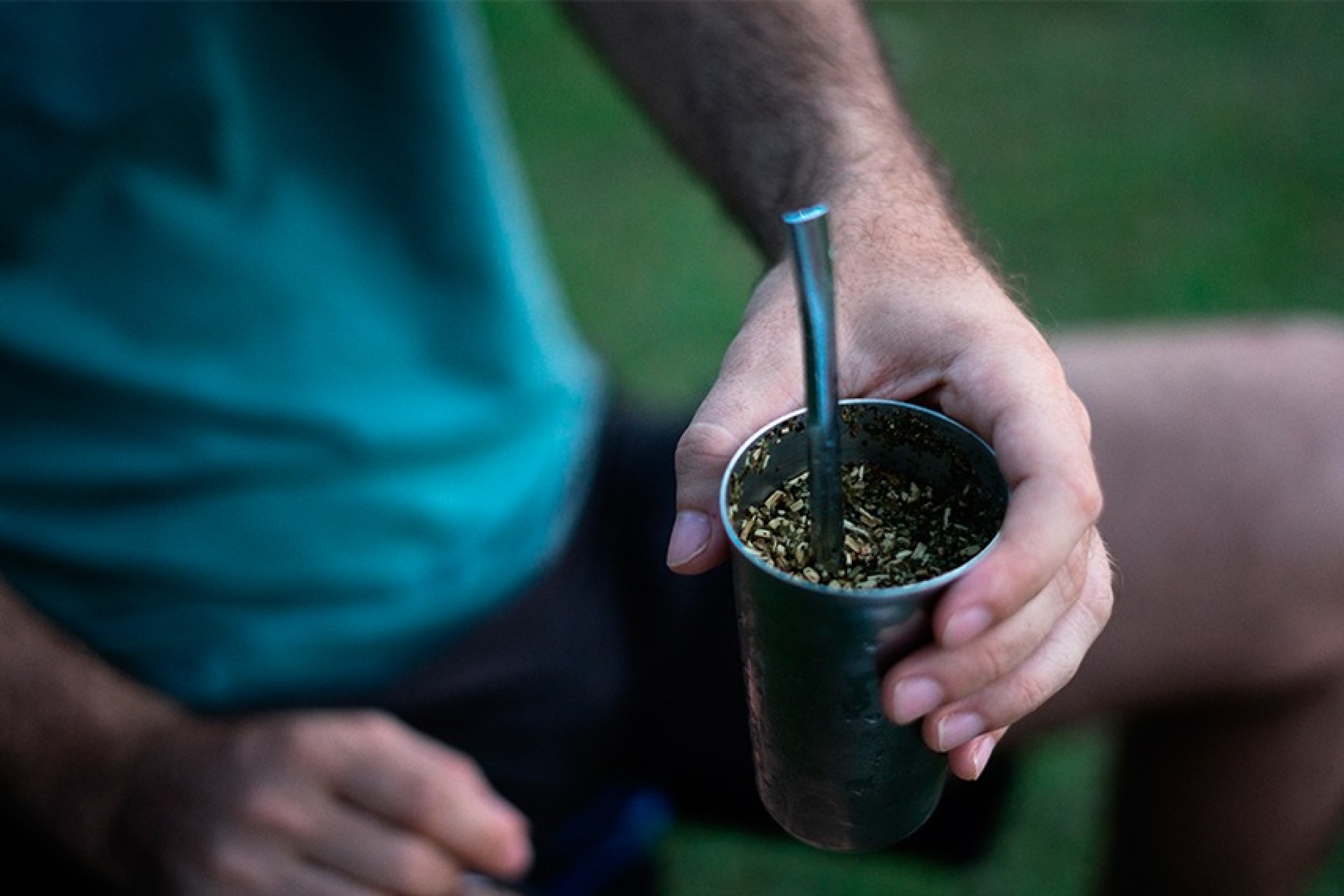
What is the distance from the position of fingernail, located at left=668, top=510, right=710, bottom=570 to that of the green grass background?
152 cm

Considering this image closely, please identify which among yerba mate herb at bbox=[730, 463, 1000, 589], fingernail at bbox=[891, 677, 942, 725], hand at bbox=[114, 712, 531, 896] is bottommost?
hand at bbox=[114, 712, 531, 896]

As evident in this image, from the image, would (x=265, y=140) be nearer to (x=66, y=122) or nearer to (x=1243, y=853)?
(x=66, y=122)

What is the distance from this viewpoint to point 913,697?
0.70m

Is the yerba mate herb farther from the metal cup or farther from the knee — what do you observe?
the knee

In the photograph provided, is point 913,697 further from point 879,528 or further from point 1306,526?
point 1306,526

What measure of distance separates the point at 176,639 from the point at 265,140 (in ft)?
1.65

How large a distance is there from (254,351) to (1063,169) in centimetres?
227

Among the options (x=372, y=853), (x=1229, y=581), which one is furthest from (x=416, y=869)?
(x=1229, y=581)

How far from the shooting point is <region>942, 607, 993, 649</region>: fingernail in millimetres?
654

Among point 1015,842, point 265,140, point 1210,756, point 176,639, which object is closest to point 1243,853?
point 1210,756

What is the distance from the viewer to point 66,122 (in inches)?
47.2

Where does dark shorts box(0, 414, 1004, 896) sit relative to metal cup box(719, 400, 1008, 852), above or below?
below

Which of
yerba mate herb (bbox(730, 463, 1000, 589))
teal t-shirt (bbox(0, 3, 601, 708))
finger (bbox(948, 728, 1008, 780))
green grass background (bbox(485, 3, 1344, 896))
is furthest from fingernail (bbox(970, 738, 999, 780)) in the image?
green grass background (bbox(485, 3, 1344, 896))

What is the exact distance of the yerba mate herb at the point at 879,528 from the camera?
0.72 m
